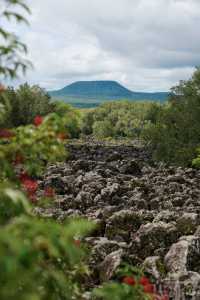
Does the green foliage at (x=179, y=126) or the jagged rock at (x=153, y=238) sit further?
the green foliage at (x=179, y=126)

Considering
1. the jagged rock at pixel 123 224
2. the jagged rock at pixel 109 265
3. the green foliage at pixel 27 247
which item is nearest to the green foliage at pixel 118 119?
the jagged rock at pixel 123 224

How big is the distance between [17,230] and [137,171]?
36.7 meters

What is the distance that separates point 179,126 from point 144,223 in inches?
1339

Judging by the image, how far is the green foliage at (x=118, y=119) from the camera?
5595 inches

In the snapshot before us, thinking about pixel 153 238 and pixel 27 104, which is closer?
pixel 153 238

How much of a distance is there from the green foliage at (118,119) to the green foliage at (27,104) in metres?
52.3

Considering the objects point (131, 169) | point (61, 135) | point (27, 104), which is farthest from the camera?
point (27, 104)

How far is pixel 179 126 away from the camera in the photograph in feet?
171

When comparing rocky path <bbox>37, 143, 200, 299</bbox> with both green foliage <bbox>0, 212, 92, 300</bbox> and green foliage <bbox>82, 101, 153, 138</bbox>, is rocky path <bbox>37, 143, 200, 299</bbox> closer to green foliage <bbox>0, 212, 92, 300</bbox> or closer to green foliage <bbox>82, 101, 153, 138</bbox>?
A: green foliage <bbox>0, 212, 92, 300</bbox>

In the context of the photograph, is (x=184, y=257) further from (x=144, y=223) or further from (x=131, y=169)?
(x=131, y=169)

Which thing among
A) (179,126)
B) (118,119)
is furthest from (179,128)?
(118,119)

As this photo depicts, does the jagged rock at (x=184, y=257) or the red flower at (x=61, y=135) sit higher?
the red flower at (x=61, y=135)

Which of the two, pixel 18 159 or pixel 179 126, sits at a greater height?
pixel 18 159

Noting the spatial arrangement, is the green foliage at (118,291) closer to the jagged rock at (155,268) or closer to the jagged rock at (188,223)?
the jagged rock at (155,268)
